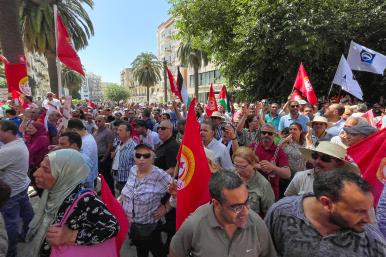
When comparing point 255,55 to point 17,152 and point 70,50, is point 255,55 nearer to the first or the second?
point 70,50

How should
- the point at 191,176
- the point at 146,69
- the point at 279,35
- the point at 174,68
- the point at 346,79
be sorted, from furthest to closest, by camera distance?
the point at 174,68 → the point at 146,69 → the point at 279,35 → the point at 346,79 → the point at 191,176

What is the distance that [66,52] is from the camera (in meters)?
8.12

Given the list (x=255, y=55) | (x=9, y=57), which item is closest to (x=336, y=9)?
(x=255, y=55)

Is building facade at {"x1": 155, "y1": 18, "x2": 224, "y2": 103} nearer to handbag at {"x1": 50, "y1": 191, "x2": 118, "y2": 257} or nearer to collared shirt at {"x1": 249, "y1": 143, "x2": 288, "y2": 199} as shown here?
collared shirt at {"x1": 249, "y1": 143, "x2": 288, "y2": 199}

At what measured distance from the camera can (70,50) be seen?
26.9 ft

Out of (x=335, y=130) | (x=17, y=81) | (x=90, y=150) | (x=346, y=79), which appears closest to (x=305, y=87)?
(x=346, y=79)

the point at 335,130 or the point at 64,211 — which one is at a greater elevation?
the point at 335,130

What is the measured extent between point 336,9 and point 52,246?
53.7 ft

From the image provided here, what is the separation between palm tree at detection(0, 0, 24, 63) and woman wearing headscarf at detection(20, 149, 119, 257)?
9743mm

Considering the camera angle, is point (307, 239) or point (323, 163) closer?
point (307, 239)

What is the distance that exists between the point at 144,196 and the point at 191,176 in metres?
0.66

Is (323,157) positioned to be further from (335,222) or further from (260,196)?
(335,222)

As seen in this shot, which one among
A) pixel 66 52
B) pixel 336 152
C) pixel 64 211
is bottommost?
pixel 64 211

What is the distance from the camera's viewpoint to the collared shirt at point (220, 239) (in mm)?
2137
